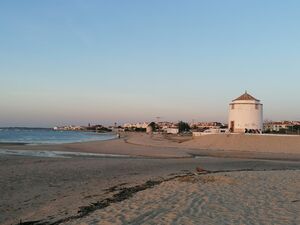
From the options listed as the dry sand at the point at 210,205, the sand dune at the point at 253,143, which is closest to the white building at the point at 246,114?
the sand dune at the point at 253,143

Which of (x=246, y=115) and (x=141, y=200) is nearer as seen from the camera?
(x=141, y=200)

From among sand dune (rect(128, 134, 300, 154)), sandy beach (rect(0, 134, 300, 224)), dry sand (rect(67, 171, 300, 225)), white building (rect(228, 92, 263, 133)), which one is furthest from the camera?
white building (rect(228, 92, 263, 133))

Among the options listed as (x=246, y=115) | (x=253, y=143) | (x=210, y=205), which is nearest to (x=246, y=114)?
(x=246, y=115)

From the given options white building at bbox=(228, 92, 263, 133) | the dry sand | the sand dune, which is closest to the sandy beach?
the dry sand

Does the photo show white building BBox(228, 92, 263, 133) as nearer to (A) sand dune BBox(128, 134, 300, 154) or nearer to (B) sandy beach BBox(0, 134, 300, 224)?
(A) sand dune BBox(128, 134, 300, 154)

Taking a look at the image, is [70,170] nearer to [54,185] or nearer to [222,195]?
[54,185]

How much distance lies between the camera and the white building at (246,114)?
2343 inches

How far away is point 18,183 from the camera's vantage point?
51.0ft

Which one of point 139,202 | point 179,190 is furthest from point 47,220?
point 179,190

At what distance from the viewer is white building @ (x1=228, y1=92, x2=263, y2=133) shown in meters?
59.5

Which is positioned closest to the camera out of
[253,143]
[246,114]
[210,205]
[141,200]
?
[210,205]

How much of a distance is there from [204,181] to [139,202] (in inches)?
184

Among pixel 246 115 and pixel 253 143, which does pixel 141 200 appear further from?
pixel 246 115

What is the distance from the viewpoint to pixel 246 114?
59.6 m
